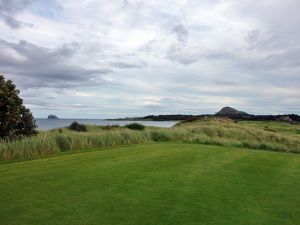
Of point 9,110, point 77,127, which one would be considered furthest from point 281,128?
point 9,110

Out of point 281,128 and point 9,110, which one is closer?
point 9,110

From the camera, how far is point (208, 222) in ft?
24.0

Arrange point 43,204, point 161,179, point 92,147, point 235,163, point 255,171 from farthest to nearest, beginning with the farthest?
point 92,147 → point 235,163 → point 255,171 → point 161,179 → point 43,204

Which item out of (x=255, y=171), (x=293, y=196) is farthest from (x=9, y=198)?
(x=255, y=171)

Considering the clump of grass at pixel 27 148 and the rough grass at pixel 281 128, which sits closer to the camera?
the clump of grass at pixel 27 148

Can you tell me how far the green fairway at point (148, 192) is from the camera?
7.59 meters

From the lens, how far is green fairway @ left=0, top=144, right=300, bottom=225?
24.9ft

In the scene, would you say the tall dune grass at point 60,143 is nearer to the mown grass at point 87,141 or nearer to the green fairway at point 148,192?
the mown grass at point 87,141

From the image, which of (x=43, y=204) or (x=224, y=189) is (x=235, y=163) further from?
(x=43, y=204)

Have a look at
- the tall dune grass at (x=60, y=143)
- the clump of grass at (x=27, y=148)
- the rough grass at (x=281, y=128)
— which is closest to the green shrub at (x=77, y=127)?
the tall dune grass at (x=60, y=143)

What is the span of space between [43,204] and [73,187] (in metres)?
1.55

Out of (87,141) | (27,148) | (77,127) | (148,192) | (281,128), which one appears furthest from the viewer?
(281,128)

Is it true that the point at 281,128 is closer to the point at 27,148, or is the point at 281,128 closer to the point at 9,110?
the point at 9,110

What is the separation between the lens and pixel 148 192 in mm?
9367
